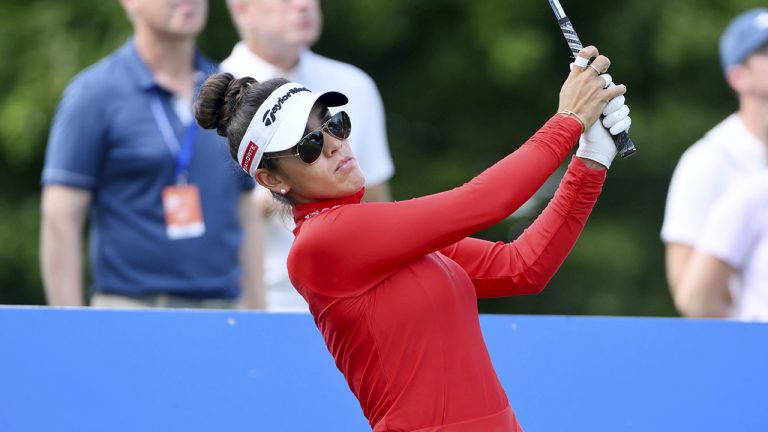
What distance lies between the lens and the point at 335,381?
13.2 feet

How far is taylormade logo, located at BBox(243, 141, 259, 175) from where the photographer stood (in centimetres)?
306

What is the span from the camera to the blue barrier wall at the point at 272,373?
3.94m

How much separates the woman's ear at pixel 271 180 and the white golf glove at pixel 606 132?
662 millimetres

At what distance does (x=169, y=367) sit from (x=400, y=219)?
137cm

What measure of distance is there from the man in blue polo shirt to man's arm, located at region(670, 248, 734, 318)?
5.38 ft

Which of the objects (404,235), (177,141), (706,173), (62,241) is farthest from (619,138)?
(62,241)

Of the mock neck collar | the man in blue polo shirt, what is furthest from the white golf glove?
the man in blue polo shirt

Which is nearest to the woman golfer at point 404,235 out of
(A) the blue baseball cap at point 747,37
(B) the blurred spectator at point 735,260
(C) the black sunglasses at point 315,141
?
(C) the black sunglasses at point 315,141

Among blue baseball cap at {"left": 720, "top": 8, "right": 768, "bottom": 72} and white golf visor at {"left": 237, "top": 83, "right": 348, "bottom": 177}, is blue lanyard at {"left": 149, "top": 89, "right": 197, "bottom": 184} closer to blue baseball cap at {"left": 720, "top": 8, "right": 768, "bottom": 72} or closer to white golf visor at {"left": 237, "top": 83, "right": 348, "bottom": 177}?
white golf visor at {"left": 237, "top": 83, "right": 348, "bottom": 177}

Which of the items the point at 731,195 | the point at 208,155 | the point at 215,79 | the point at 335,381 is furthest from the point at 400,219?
the point at 208,155

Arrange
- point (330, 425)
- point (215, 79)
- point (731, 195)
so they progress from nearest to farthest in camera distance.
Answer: point (215, 79)
point (330, 425)
point (731, 195)

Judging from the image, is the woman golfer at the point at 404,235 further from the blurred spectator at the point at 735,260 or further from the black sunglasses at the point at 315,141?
the blurred spectator at the point at 735,260

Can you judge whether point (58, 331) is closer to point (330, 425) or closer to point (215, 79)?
point (330, 425)

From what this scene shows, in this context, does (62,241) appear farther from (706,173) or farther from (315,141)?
(706,173)
